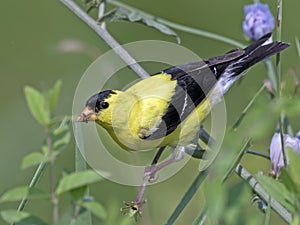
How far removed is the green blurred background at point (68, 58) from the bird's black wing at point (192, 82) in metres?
0.61

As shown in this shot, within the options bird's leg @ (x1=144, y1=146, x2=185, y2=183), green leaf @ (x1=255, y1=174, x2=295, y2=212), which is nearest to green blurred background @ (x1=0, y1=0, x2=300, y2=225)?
bird's leg @ (x1=144, y1=146, x2=185, y2=183)

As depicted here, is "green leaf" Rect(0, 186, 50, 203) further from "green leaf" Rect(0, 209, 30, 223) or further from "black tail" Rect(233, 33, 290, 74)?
"black tail" Rect(233, 33, 290, 74)

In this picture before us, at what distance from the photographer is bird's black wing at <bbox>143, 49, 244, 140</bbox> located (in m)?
1.24

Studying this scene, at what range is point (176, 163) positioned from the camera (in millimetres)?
1136

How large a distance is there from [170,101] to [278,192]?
2.52 ft

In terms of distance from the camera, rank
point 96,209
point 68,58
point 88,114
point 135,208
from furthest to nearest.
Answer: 1. point 68,58
2. point 88,114
3. point 135,208
4. point 96,209

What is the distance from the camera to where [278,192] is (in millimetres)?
475

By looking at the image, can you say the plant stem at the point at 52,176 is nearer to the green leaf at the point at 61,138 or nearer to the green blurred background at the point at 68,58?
the green leaf at the point at 61,138

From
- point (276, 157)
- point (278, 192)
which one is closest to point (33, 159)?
point (278, 192)

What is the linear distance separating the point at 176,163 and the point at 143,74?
151mm

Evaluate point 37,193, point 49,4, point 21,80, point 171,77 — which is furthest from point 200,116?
point 49,4

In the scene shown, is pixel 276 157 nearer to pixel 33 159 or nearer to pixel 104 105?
pixel 104 105

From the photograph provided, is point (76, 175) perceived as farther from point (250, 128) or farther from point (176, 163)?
point (176, 163)

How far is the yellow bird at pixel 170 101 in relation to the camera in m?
1.11
